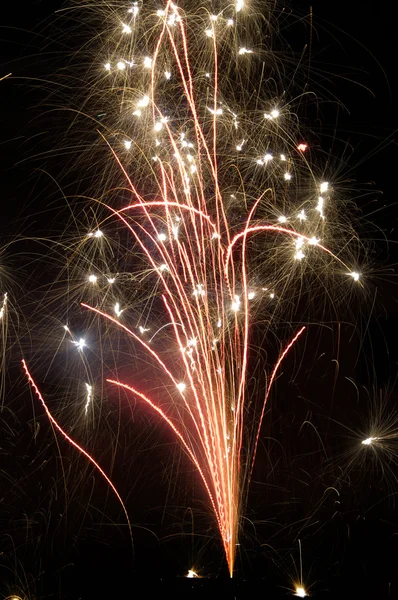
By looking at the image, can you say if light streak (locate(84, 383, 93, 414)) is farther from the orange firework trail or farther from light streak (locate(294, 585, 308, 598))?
light streak (locate(294, 585, 308, 598))

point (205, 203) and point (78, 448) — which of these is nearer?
point (205, 203)

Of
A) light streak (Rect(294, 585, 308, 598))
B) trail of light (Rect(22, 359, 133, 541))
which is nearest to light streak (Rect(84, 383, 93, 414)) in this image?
trail of light (Rect(22, 359, 133, 541))

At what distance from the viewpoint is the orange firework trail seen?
489 centimetres

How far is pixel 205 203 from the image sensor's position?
5340 mm

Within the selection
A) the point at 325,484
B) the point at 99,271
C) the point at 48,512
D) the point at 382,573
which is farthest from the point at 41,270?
the point at 382,573

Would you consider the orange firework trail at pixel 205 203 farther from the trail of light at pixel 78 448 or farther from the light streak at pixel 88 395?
the light streak at pixel 88 395

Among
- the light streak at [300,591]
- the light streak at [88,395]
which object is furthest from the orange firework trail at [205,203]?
the light streak at [300,591]

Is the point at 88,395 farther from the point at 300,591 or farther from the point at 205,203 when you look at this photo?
the point at 300,591

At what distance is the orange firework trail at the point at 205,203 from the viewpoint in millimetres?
4887

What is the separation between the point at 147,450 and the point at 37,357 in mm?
1386

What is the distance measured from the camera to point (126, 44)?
5.18 m

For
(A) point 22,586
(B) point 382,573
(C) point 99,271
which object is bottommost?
(A) point 22,586

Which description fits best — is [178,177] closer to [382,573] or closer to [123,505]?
[123,505]

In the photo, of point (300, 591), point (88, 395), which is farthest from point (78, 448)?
point (300, 591)
